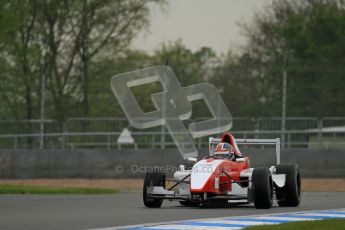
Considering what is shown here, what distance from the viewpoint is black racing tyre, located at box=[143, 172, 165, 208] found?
64.0ft

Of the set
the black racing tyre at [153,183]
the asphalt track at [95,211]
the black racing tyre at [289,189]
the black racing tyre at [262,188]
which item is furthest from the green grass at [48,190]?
the black racing tyre at [262,188]

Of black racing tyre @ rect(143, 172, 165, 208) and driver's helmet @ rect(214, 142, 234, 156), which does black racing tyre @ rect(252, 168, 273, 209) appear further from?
black racing tyre @ rect(143, 172, 165, 208)

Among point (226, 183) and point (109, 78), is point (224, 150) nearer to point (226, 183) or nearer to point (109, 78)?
point (226, 183)

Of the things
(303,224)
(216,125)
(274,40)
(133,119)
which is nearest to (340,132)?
(216,125)

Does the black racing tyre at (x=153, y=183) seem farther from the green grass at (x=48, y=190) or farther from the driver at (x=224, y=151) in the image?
the green grass at (x=48, y=190)

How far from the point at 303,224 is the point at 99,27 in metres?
28.5

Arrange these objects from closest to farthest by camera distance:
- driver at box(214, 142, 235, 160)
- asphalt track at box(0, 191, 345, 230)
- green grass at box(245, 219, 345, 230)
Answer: green grass at box(245, 219, 345, 230) → asphalt track at box(0, 191, 345, 230) → driver at box(214, 142, 235, 160)

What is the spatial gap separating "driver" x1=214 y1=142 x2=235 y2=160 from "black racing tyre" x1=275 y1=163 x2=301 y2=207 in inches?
34.6

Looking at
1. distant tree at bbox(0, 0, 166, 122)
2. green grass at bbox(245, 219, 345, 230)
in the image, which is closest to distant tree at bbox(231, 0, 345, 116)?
distant tree at bbox(0, 0, 166, 122)

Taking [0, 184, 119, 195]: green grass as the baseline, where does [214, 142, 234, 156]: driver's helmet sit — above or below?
above

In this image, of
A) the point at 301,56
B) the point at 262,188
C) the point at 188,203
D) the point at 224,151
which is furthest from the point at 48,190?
the point at 301,56

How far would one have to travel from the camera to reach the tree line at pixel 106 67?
31.6 metres

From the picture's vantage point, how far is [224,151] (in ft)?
65.5

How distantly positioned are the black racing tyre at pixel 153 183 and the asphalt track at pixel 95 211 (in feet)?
0.71
